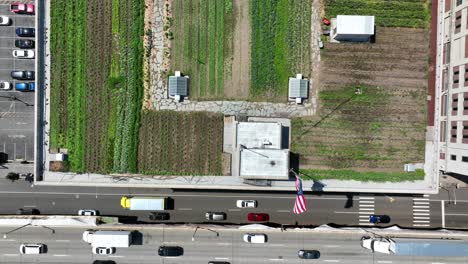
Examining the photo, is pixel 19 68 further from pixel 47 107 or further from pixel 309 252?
pixel 309 252

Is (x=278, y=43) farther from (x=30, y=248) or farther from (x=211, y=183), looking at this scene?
(x=30, y=248)

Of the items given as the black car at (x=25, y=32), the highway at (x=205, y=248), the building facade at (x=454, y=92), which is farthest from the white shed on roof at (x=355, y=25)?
the black car at (x=25, y=32)

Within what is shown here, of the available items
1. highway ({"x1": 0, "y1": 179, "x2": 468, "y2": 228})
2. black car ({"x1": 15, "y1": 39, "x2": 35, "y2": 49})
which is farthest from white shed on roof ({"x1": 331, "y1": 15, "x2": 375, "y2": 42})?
black car ({"x1": 15, "y1": 39, "x2": 35, "y2": 49})

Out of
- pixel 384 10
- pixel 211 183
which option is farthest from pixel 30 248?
pixel 384 10

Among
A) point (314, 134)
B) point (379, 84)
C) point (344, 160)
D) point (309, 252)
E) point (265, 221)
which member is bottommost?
point (309, 252)

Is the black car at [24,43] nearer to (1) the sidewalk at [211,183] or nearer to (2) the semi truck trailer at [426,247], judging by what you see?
(1) the sidewalk at [211,183]

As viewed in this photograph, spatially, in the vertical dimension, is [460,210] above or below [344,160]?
below

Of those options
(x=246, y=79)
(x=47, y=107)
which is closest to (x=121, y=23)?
(x=47, y=107)
